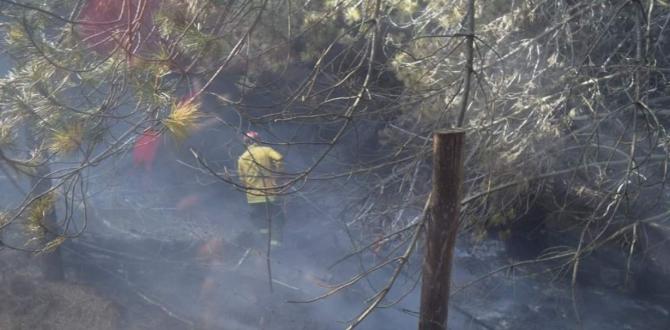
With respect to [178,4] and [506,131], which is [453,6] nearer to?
[506,131]

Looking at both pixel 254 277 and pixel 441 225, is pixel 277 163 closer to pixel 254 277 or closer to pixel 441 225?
pixel 254 277

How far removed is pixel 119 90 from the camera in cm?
362

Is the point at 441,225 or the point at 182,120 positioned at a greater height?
the point at 182,120

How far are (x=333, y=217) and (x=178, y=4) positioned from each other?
687 centimetres

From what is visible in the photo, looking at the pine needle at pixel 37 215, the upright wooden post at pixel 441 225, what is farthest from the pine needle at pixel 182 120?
the upright wooden post at pixel 441 225

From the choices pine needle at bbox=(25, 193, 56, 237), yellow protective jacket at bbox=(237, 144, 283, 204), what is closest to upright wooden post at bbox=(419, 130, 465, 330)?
yellow protective jacket at bbox=(237, 144, 283, 204)

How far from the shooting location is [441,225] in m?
2.80

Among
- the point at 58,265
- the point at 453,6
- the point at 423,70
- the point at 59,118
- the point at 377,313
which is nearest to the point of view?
the point at 59,118

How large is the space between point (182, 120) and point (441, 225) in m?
1.42

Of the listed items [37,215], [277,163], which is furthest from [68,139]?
[277,163]

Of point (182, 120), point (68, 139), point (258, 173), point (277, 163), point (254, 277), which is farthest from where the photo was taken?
point (254, 277)

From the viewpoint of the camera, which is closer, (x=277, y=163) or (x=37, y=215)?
(x=37, y=215)

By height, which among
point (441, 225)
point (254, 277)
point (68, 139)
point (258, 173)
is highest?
point (68, 139)

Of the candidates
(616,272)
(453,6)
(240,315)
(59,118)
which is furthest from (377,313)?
(59,118)
